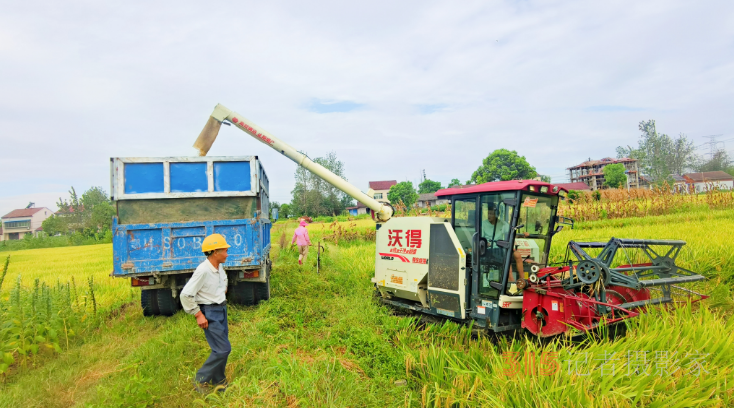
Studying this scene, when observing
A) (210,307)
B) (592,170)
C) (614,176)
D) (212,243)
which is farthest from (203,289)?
(592,170)

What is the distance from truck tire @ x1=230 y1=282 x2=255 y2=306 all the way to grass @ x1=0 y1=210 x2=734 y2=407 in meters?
0.31

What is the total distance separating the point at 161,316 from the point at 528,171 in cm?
4909

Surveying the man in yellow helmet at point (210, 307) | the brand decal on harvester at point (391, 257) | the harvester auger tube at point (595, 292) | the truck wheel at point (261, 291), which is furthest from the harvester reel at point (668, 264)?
the truck wheel at point (261, 291)

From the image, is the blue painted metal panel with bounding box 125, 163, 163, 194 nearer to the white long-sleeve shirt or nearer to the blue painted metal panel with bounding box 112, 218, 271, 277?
the blue painted metal panel with bounding box 112, 218, 271, 277

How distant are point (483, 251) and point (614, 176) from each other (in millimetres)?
61700

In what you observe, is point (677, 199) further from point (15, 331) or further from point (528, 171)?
point (528, 171)

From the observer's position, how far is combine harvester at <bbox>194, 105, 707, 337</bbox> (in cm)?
415

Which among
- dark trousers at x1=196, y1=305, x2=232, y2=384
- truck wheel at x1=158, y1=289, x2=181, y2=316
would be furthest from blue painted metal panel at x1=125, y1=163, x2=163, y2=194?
dark trousers at x1=196, y1=305, x2=232, y2=384

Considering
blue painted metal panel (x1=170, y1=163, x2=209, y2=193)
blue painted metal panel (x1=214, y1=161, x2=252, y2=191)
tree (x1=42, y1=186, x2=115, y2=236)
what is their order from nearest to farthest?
blue painted metal panel (x1=170, y1=163, x2=209, y2=193)
blue painted metal panel (x1=214, y1=161, x2=252, y2=191)
tree (x1=42, y1=186, x2=115, y2=236)

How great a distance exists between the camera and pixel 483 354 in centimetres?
414

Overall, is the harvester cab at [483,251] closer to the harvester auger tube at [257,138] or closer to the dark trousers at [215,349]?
the harvester auger tube at [257,138]

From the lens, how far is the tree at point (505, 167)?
4791 centimetres

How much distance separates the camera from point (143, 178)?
5984 mm

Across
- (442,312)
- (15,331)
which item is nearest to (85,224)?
(15,331)
